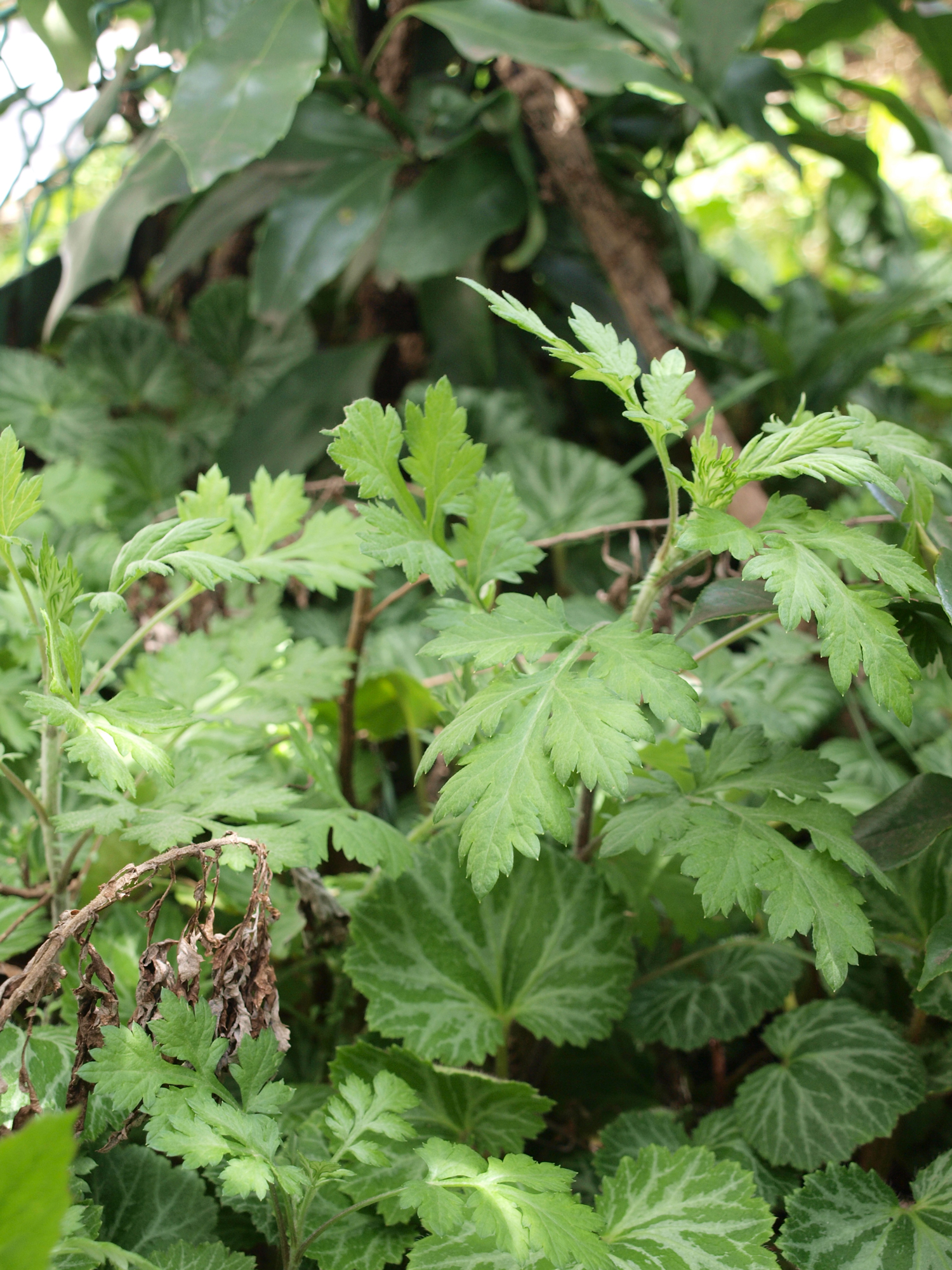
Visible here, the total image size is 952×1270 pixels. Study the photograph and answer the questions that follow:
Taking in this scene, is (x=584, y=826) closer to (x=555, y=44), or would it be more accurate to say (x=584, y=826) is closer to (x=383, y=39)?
(x=555, y=44)

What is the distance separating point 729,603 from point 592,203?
2.93 ft

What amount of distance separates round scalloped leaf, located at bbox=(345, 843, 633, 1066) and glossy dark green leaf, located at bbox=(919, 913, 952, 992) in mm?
214

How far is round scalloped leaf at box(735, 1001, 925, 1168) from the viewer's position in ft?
1.95

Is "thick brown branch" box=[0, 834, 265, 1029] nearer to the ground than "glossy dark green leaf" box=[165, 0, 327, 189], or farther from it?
nearer to the ground

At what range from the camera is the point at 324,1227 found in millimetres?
483

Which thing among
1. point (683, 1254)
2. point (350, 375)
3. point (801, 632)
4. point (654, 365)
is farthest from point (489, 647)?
point (350, 375)

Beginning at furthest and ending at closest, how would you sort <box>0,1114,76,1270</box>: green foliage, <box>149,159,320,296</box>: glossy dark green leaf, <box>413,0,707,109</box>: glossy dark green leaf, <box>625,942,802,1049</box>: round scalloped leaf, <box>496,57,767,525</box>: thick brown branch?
<box>149,159,320,296</box>: glossy dark green leaf < <box>496,57,767,525</box>: thick brown branch < <box>413,0,707,109</box>: glossy dark green leaf < <box>625,942,802,1049</box>: round scalloped leaf < <box>0,1114,76,1270</box>: green foliage

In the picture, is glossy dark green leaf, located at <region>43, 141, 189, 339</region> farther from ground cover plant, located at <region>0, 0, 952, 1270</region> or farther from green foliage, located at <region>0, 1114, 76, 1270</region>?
green foliage, located at <region>0, 1114, 76, 1270</region>

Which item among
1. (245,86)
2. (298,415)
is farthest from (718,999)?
(245,86)

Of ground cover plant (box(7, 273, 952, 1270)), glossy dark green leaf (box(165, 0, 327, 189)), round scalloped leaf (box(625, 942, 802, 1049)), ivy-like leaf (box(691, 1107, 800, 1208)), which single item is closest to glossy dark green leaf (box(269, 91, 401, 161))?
glossy dark green leaf (box(165, 0, 327, 189))

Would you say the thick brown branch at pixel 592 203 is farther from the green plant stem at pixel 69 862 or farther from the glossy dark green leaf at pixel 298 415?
the green plant stem at pixel 69 862

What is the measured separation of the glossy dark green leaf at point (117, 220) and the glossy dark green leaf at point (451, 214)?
0.94ft

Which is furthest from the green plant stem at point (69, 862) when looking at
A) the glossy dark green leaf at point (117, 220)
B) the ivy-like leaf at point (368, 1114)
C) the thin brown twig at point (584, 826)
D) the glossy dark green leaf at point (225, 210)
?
the glossy dark green leaf at point (225, 210)

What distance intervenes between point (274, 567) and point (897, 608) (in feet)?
1.46
